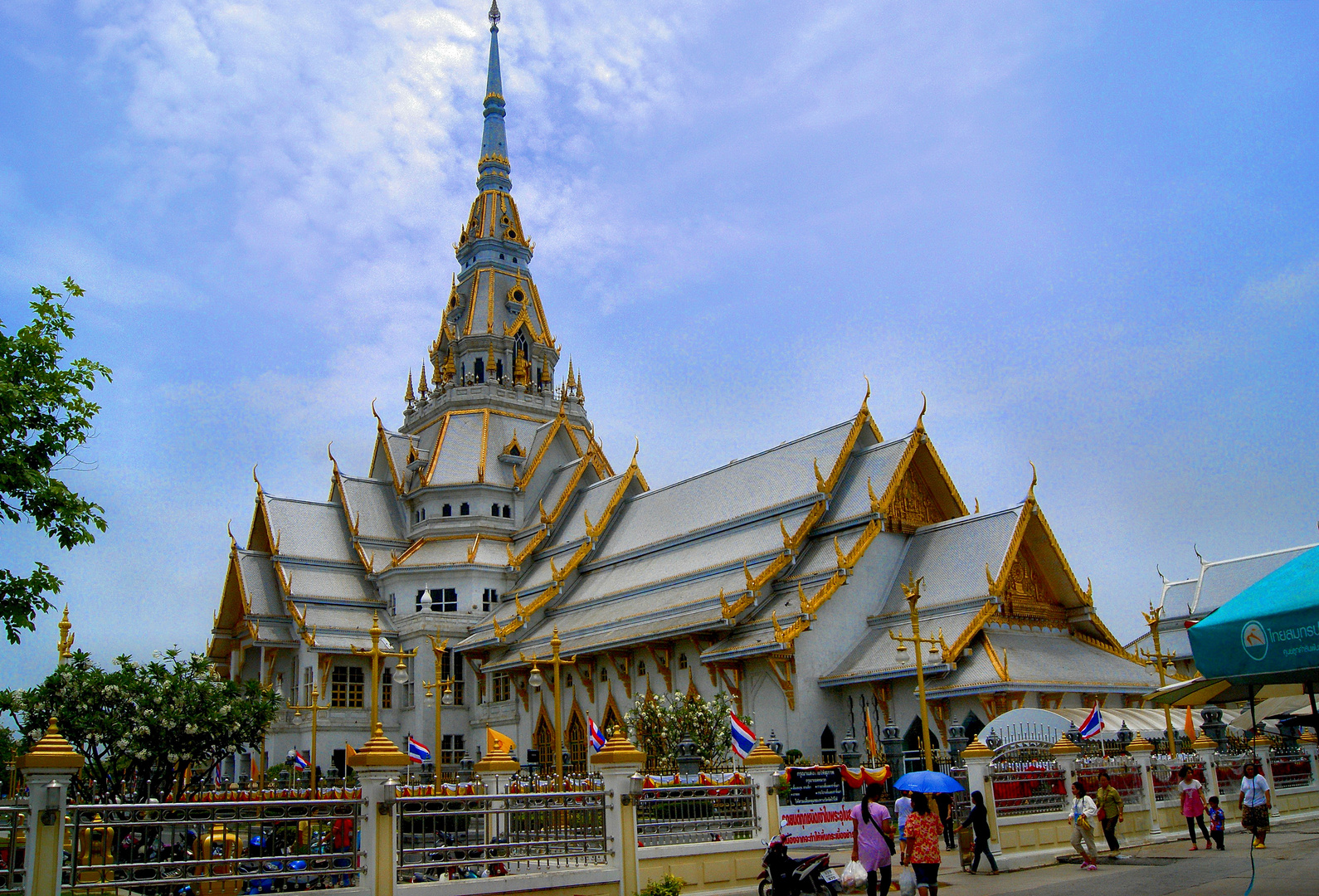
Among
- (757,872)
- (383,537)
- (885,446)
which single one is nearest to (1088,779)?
(757,872)

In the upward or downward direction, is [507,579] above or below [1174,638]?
above

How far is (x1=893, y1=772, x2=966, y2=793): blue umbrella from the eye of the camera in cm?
1418

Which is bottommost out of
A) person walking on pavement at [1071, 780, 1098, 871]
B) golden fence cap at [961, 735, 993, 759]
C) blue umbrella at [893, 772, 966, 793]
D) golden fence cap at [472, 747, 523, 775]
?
person walking on pavement at [1071, 780, 1098, 871]

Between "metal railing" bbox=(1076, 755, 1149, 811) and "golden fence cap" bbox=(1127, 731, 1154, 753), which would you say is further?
"golden fence cap" bbox=(1127, 731, 1154, 753)

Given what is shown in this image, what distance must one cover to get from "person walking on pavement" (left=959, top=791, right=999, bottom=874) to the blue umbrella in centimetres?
228

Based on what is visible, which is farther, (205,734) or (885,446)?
(885,446)

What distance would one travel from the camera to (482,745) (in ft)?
131

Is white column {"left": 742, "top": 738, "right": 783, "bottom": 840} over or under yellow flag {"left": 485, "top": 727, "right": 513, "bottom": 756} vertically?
under

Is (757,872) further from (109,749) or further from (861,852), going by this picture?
(109,749)

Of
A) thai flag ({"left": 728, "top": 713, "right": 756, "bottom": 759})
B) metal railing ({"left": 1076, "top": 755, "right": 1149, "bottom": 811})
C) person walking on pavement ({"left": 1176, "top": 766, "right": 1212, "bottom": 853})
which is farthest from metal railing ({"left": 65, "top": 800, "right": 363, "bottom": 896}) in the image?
person walking on pavement ({"left": 1176, "top": 766, "right": 1212, "bottom": 853})

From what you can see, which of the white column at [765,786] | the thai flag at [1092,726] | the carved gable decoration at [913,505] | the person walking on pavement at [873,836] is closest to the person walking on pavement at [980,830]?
the white column at [765,786]

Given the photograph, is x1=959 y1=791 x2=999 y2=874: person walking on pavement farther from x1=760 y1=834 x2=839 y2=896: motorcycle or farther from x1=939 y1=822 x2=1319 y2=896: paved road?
x1=760 y1=834 x2=839 y2=896: motorcycle

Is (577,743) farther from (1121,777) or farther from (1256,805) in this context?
(1256,805)

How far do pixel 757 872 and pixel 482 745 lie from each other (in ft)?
86.8
